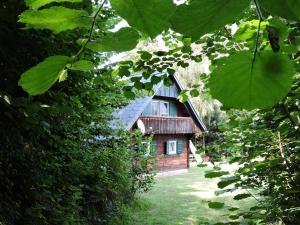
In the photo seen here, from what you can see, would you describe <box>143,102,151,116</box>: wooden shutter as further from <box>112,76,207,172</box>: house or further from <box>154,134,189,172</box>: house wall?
<box>154,134,189,172</box>: house wall

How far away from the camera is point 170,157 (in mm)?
20531

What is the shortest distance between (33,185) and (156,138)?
54.3ft

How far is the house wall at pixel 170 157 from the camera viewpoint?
19531 mm

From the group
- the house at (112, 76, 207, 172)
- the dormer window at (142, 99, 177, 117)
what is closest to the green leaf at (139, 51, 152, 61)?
the house at (112, 76, 207, 172)

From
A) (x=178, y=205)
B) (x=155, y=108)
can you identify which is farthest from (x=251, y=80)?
(x=155, y=108)

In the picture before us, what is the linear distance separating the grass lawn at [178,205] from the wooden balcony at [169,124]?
12.0ft

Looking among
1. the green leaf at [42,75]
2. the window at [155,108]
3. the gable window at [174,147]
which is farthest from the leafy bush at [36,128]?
the gable window at [174,147]

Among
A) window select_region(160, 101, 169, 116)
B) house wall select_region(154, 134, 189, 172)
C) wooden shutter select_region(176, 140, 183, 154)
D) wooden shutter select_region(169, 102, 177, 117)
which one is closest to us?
house wall select_region(154, 134, 189, 172)

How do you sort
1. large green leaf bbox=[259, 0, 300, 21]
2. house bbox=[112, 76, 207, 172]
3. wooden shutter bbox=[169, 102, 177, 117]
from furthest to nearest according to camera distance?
wooden shutter bbox=[169, 102, 177, 117] < house bbox=[112, 76, 207, 172] < large green leaf bbox=[259, 0, 300, 21]

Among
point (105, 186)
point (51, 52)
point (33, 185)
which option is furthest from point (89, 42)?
point (105, 186)

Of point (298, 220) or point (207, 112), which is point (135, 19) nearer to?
point (298, 220)

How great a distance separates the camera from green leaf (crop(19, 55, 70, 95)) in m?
0.40

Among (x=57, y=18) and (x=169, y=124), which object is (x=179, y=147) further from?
(x=57, y=18)

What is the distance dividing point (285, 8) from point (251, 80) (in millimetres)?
125
